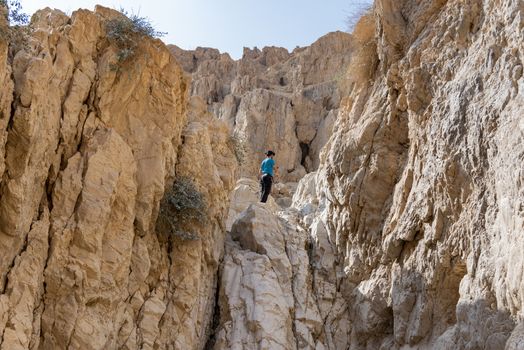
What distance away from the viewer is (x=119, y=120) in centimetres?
1182

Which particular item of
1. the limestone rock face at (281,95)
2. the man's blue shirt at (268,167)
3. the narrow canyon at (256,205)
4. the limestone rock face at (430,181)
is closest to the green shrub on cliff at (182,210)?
the narrow canyon at (256,205)

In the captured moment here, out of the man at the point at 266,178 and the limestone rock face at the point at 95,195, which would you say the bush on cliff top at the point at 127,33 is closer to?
the limestone rock face at the point at 95,195

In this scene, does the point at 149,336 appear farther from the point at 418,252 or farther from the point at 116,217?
the point at 418,252

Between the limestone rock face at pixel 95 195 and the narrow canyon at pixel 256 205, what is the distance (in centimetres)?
3

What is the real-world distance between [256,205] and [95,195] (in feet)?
16.4

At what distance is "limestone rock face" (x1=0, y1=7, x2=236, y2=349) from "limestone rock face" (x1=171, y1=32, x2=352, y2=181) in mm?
19296

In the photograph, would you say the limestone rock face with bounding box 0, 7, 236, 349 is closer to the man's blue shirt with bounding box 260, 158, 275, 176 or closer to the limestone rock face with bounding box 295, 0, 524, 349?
the limestone rock face with bounding box 295, 0, 524, 349

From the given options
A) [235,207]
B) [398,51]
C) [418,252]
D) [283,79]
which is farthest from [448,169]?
[283,79]

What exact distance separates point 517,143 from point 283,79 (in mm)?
35022

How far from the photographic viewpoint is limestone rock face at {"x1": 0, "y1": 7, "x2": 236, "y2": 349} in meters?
9.54

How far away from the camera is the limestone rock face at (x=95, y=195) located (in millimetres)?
9539

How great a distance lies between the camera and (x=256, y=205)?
48.7ft

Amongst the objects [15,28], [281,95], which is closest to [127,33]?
[15,28]

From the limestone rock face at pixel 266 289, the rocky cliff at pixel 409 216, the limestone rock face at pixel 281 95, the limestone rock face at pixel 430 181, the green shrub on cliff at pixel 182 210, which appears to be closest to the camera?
the limestone rock face at pixel 430 181
